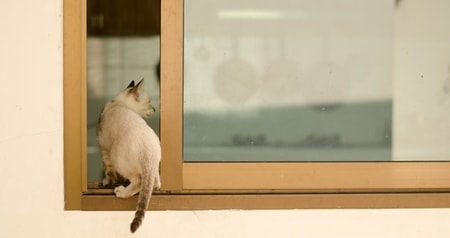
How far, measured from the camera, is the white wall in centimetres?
300

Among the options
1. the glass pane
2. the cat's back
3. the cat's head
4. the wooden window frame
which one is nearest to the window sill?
the wooden window frame

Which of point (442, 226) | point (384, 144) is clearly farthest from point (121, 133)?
point (442, 226)

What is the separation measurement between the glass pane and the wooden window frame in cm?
7

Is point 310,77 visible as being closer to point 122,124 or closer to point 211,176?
point 211,176

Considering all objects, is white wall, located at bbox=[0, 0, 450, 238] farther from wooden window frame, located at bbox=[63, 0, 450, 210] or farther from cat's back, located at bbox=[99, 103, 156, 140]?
cat's back, located at bbox=[99, 103, 156, 140]

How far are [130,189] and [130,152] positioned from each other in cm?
18

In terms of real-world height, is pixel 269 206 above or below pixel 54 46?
below

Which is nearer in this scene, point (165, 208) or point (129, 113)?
point (165, 208)

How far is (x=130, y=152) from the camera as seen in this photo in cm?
316

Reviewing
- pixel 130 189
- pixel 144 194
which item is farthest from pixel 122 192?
pixel 144 194

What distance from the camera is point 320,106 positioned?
3.32 metres

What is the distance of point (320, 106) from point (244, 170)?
0.50 metres

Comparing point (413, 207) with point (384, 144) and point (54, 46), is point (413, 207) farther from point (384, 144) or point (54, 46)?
point (54, 46)

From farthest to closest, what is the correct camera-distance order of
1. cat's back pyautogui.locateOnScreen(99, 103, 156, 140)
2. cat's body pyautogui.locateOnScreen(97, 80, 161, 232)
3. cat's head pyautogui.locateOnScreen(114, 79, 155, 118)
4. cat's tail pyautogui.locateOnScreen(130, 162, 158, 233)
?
cat's head pyautogui.locateOnScreen(114, 79, 155, 118), cat's back pyautogui.locateOnScreen(99, 103, 156, 140), cat's body pyautogui.locateOnScreen(97, 80, 161, 232), cat's tail pyautogui.locateOnScreen(130, 162, 158, 233)
